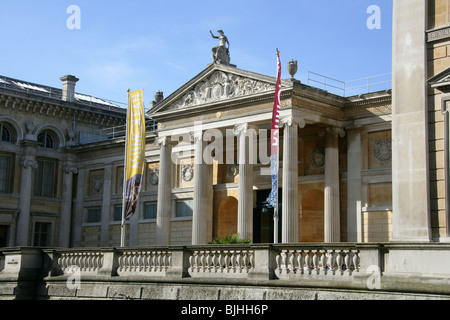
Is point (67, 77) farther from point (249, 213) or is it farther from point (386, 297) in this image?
point (386, 297)

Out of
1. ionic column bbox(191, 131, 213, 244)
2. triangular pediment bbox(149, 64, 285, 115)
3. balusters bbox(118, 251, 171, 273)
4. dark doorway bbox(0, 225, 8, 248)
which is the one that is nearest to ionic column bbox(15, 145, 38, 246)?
dark doorway bbox(0, 225, 8, 248)

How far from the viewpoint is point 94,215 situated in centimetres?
4719

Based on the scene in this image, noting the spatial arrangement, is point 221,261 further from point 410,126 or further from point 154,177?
point 154,177

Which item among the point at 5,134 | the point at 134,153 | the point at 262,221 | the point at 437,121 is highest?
the point at 5,134

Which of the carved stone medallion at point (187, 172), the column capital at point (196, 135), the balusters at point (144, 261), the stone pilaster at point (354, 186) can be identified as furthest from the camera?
the carved stone medallion at point (187, 172)

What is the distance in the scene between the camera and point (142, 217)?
4400 cm

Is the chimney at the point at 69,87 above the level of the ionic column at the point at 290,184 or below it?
above

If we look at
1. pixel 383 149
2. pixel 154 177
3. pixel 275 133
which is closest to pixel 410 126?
pixel 275 133

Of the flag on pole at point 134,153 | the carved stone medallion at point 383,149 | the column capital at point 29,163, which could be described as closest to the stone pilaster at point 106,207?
the column capital at point 29,163

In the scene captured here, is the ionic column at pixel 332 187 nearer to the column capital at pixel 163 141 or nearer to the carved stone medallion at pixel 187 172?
the column capital at pixel 163 141

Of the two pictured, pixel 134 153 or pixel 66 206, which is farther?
pixel 66 206

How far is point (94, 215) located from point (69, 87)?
962 centimetres

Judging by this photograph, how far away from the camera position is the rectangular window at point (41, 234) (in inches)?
1825

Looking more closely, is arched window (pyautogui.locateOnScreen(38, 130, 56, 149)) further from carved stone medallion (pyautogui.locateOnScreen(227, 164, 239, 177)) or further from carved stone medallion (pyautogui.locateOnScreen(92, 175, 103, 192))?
carved stone medallion (pyautogui.locateOnScreen(227, 164, 239, 177))
